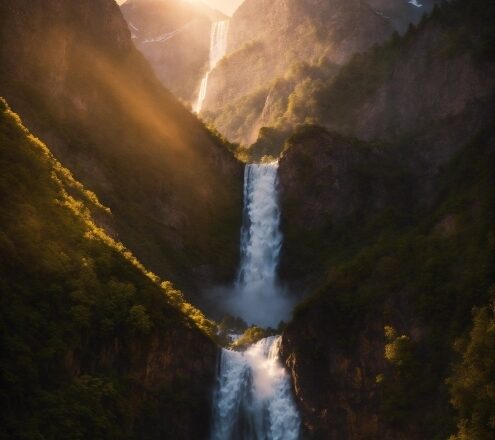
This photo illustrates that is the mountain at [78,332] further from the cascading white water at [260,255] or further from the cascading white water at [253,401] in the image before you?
the cascading white water at [260,255]

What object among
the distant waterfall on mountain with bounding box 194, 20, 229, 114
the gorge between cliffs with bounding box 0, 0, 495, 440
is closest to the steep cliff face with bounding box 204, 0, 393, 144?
the gorge between cliffs with bounding box 0, 0, 495, 440

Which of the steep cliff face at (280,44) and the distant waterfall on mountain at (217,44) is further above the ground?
the distant waterfall on mountain at (217,44)

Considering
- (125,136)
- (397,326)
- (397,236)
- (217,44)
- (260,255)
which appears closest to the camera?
(397,326)

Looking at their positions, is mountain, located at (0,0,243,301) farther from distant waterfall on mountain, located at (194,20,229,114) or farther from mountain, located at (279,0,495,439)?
distant waterfall on mountain, located at (194,20,229,114)

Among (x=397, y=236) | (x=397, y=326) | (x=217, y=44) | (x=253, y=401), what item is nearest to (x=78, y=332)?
(x=253, y=401)

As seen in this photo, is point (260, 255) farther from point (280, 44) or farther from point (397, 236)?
point (280, 44)

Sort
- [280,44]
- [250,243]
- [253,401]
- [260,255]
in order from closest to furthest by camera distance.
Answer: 1. [253,401]
2. [260,255]
3. [250,243]
4. [280,44]

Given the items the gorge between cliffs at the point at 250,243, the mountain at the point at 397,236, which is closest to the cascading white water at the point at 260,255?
the gorge between cliffs at the point at 250,243
